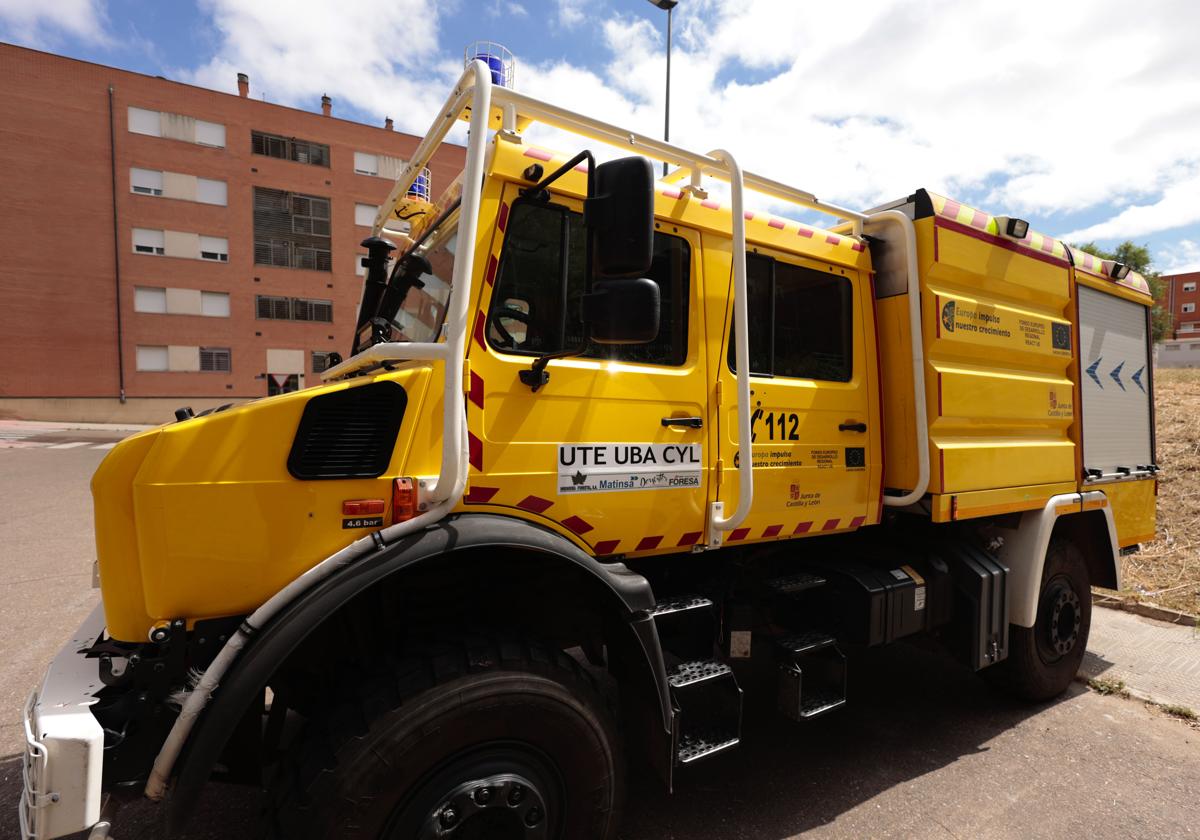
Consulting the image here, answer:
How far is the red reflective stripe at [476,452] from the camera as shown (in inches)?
81.0

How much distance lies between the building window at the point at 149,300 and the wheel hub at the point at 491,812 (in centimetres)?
3389

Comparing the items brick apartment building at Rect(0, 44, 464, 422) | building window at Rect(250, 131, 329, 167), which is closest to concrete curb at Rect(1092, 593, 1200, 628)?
brick apartment building at Rect(0, 44, 464, 422)

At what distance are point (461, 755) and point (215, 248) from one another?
3430 centimetres

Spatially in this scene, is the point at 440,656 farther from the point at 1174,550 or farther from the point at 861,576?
the point at 1174,550

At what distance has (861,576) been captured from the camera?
3072 millimetres

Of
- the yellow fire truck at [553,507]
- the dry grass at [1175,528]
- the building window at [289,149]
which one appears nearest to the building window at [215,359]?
the building window at [289,149]

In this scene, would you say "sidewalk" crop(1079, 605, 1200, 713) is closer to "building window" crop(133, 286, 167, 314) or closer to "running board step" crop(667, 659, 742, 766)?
"running board step" crop(667, 659, 742, 766)

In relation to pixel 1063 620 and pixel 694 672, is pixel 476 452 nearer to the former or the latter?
pixel 694 672

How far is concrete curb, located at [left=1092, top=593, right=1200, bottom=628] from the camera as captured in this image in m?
5.30

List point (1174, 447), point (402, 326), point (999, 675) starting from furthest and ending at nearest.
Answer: point (1174, 447) < point (999, 675) < point (402, 326)

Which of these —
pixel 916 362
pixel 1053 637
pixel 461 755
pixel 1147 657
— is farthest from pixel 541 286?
pixel 1147 657

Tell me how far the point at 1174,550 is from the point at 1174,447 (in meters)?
3.07

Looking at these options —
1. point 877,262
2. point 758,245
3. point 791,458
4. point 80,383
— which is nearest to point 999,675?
point 791,458

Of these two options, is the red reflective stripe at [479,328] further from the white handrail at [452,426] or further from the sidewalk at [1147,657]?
the sidewalk at [1147,657]
